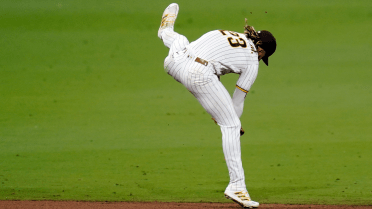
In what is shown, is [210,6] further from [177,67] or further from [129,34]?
[177,67]

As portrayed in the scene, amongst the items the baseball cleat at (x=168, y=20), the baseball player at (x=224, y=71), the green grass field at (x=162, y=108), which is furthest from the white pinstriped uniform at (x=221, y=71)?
the green grass field at (x=162, y=108)

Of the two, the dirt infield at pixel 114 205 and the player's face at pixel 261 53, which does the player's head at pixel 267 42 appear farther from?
the dirt infield at pixel 114 205

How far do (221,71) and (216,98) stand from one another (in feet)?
0.92

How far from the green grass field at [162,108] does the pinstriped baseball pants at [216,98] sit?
1.05 meters

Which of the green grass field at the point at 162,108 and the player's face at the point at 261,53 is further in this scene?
the green grass field at the point at 162,108

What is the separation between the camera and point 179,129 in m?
8.74

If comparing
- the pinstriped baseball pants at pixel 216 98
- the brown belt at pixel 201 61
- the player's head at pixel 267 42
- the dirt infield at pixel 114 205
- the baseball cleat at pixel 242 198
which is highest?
the player's head at pixel 267 42

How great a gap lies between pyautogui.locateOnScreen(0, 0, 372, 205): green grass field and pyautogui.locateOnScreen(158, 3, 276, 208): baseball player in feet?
3.40

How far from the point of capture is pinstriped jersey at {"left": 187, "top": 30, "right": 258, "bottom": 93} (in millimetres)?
4465

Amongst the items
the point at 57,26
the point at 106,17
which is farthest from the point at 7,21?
the point at 106,17

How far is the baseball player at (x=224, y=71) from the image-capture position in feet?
14.6

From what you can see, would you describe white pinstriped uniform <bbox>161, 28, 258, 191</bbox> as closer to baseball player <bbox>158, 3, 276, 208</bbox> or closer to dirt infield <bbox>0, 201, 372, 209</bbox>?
baseball player <bbox>158, 3, 276, 208</bbox>

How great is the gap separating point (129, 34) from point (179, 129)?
8.49 m

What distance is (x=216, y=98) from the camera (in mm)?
4434
